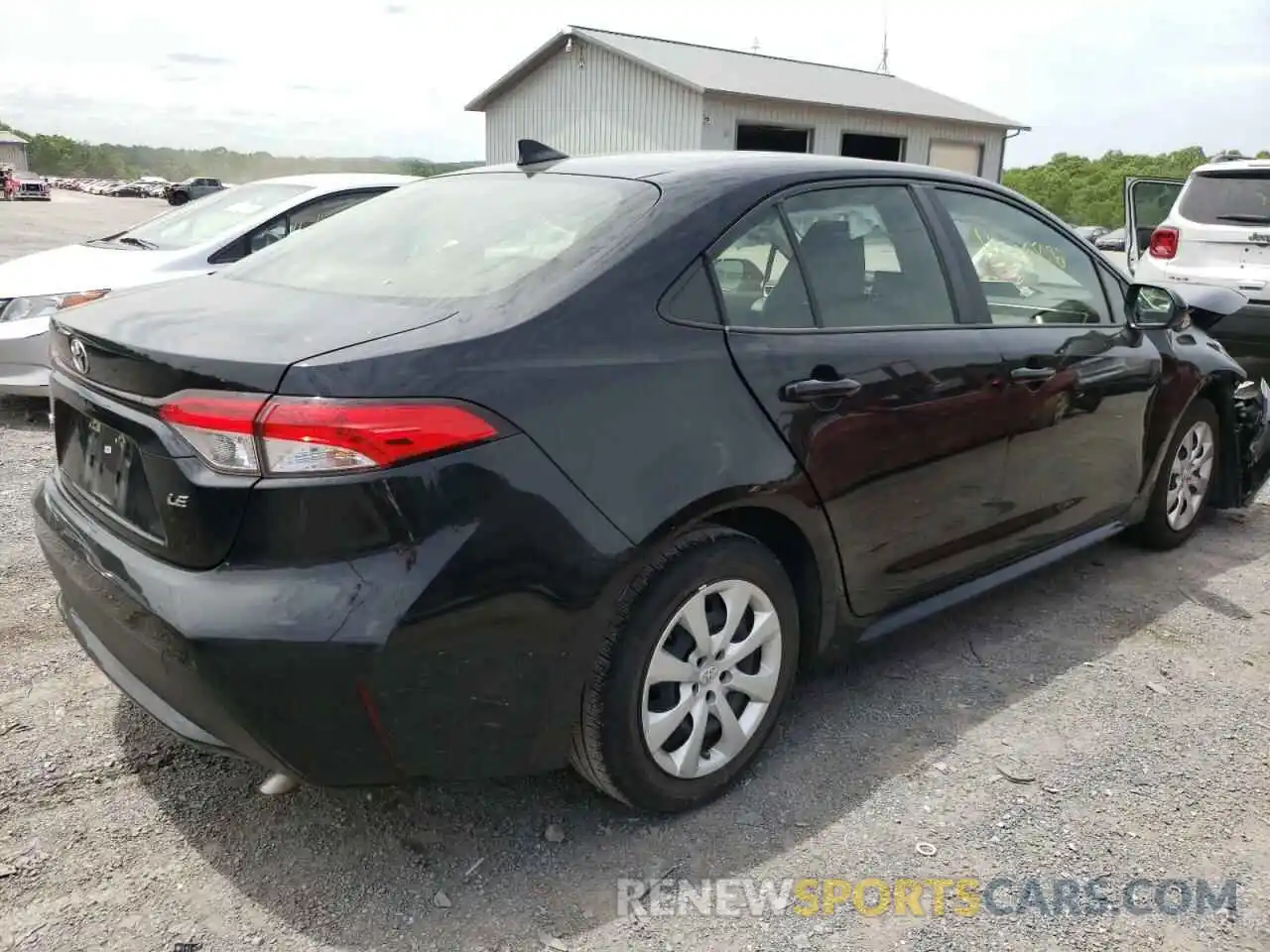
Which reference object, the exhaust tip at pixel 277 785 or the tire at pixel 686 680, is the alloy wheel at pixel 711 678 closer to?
the tire at pixel 686 680

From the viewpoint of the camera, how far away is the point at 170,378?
7.00ft

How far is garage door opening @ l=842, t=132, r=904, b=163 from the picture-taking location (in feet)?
74.9

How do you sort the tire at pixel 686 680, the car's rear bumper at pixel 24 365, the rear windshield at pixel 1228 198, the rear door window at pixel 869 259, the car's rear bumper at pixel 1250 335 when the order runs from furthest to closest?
the rear windshield at pixel 1228 198 → the car's rear bumper at pixel 1250 335 → the car's rear bumper at pixel 24 365 → the rear door window at pixel 869 259 → the tire at pixel 686 680

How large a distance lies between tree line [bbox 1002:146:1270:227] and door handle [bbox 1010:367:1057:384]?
2996cm

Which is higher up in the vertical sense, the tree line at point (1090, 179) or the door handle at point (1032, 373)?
the tree line at point (1090, 179)

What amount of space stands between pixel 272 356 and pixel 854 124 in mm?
22416

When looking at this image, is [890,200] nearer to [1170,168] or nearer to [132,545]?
[132,545]

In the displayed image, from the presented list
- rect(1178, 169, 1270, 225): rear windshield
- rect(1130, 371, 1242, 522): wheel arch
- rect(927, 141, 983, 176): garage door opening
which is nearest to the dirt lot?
rect(1130, 371, 1242, 522): wheel arch

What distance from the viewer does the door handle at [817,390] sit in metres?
2.65

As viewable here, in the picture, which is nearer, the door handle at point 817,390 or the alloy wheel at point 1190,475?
the door handle at point 817,390

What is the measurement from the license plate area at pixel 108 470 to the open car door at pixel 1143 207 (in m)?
7.82

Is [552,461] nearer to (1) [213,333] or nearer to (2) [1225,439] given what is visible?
(1) [213,333]

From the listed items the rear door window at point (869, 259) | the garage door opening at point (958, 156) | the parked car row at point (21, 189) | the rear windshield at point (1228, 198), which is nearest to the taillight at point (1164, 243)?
the rear windshield at point (1228, 198)

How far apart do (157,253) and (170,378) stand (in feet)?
16.5
